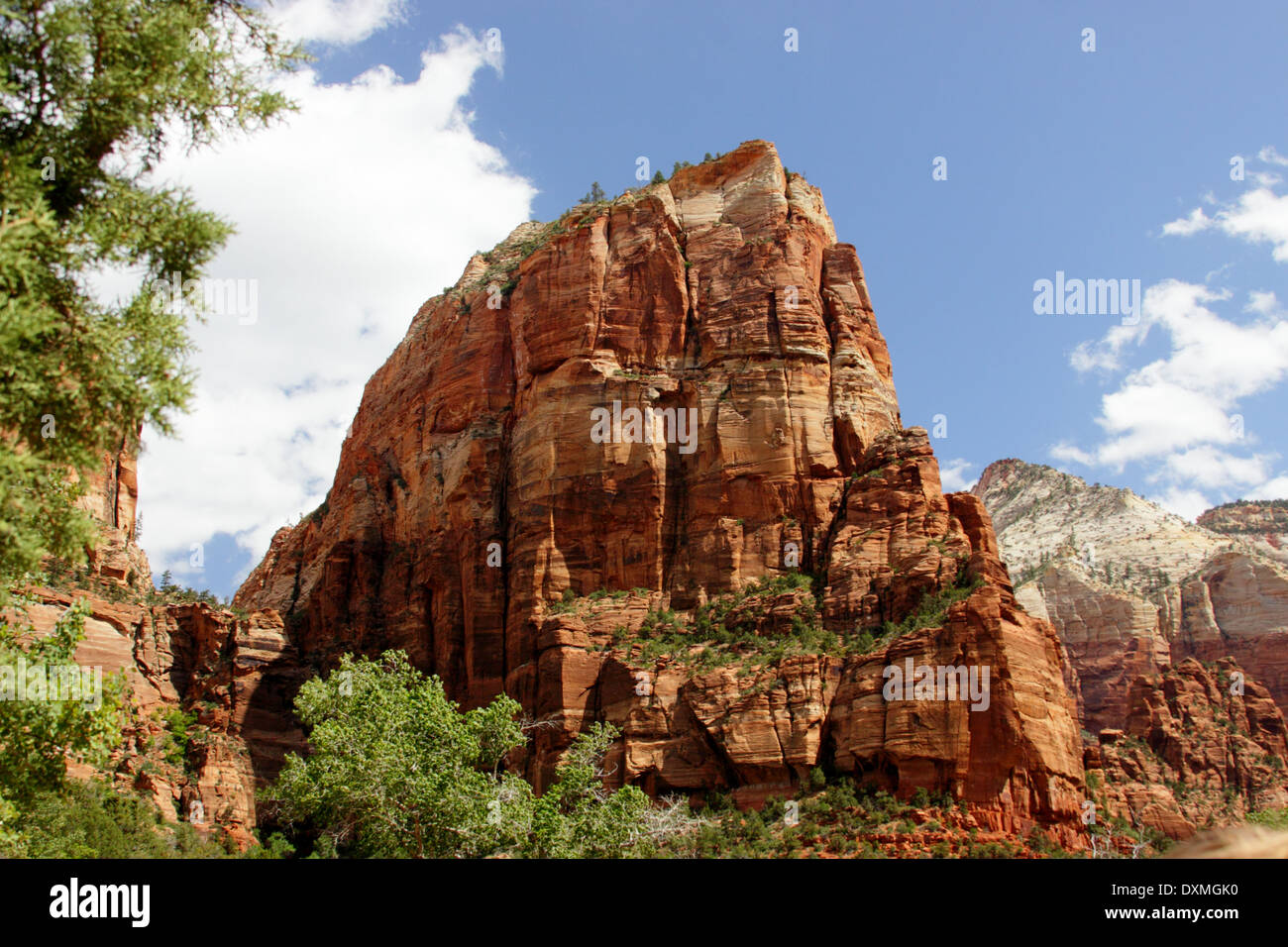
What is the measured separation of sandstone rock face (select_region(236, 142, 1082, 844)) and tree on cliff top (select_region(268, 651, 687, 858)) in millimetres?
13970

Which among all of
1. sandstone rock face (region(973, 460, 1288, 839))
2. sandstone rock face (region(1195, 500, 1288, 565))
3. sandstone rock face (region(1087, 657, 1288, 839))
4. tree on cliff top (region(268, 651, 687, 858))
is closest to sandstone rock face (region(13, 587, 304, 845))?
tree on cliff top (region(268, 651, 687, 858))

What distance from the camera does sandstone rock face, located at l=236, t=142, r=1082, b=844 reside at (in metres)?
55.3

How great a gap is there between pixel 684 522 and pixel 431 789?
119 feet

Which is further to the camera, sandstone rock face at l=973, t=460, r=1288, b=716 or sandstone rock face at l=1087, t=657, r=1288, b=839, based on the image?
sandstone rock face at l=973, t=460, r=1288, b=716

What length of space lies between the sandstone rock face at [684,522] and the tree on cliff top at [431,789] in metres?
14.0

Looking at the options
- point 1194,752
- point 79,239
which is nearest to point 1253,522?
point 1194,752

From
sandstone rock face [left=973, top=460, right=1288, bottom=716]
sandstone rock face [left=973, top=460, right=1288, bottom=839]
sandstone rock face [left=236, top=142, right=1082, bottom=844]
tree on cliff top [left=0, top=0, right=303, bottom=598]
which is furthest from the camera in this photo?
sandstone rock face [left=973, top=460, right=1288, bottom=716]

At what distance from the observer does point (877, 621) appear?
2398 inches

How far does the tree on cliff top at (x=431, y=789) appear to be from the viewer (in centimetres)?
3606

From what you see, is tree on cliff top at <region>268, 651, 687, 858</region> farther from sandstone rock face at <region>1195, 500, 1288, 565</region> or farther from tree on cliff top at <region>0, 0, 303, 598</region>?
sandstone rock face at <region>1195, 500, 1288, 565</region>

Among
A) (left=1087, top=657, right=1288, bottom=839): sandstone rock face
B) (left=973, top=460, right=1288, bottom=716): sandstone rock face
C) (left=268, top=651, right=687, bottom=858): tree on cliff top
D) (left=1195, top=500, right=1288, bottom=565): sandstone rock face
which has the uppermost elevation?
(left=1195, top=500, right=1288, bottom=565): sandstone rock face

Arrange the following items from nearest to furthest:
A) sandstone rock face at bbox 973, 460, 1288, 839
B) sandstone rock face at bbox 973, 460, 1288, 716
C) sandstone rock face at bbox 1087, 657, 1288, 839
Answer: sandstone rock face at bbox 1087, 657, 1288, 839 < sandstone rock face at bbox 973, 460, 1288, 839 < sandstone rock face at bbox 973, 460, 1288, 716

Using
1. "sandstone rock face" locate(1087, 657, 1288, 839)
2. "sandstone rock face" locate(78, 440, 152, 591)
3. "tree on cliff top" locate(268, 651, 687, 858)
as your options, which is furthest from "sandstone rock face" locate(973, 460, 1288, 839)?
"sandstone rock face" locate(78, 440, 152, 591)

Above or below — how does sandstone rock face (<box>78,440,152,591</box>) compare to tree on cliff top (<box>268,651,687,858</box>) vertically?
above
